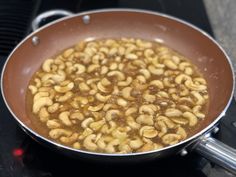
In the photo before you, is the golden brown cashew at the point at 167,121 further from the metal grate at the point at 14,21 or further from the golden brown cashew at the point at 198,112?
the metal grate at the point at 14,21

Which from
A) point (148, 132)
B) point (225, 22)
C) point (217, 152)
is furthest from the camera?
point (225, 22)

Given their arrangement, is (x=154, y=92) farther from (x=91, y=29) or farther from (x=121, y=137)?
(x=91, y=29)

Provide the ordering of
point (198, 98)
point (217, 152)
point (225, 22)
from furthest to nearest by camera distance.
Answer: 1. point (225, 22)
2. point (198, 98)
3. point (217, 152)

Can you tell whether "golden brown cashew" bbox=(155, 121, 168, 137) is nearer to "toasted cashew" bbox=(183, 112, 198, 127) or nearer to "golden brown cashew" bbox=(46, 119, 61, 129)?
"toasted cashew" bbox=(183, 112, 198, 127)

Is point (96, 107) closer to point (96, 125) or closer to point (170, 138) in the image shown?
point (96, 125)

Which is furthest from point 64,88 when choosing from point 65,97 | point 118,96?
point 118,96

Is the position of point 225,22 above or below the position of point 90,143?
above

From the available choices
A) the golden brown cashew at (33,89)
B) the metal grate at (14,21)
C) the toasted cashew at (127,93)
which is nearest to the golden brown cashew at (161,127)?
the toasted cashew at (127,93)
